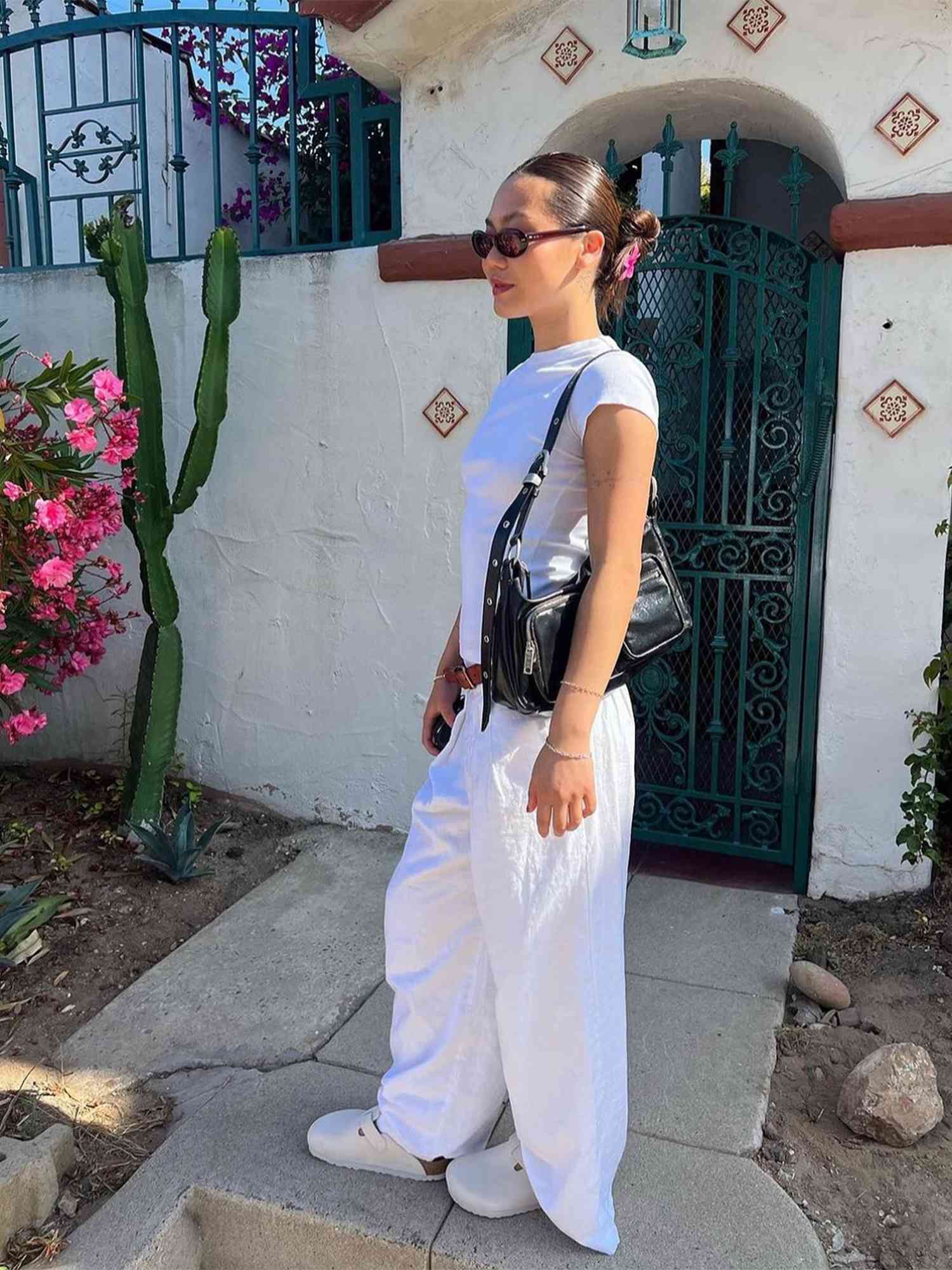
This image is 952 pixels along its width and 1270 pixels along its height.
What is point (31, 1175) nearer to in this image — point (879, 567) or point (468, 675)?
point (468, 675)

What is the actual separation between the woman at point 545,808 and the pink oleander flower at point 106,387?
2054 mm

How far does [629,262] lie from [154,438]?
244 centimetres

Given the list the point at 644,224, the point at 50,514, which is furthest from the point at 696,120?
the point at 50,514

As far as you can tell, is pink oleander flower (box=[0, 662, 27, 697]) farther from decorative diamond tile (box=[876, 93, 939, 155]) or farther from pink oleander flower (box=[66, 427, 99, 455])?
decorative diamond tile (box=[876, 93, 939, 155])

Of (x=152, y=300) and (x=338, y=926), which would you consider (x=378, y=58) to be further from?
(x=338, y=926)

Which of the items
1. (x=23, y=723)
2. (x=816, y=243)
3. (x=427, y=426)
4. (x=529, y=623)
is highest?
(x=816, y=243)

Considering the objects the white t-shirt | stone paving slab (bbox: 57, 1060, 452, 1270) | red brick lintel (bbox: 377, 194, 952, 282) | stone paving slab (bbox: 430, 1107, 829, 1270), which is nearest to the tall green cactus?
red brick lintel (bbox: 377, 194, 952, 282)

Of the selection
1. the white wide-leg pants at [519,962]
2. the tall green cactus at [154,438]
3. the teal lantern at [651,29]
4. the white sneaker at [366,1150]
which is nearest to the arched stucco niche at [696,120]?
the teal lantern at [651,29]

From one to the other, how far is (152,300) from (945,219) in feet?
9.98

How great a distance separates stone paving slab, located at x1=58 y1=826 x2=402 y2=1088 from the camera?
286 cm

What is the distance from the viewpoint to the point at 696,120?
3.91 metres

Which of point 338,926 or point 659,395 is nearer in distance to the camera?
point 338,926

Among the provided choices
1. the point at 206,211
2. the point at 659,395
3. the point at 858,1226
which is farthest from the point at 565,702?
the point at 206,211

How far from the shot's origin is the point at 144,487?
3.86m
